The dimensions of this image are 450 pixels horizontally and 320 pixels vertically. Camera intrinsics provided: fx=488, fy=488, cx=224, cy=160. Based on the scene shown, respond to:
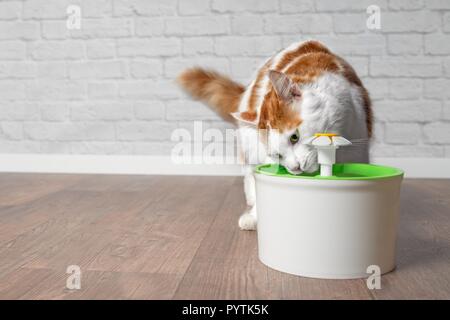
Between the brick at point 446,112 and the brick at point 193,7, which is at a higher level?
the brick at point 193,7

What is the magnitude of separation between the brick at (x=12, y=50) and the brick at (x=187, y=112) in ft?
2.45

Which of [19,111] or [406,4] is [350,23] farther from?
[19,111]

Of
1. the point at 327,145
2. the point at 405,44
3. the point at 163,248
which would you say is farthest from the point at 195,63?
the point at 327,145

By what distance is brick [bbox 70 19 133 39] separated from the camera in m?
2.23

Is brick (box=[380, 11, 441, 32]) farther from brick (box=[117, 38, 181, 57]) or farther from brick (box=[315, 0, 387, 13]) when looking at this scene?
brick (box=[117, 38, 181, 57])

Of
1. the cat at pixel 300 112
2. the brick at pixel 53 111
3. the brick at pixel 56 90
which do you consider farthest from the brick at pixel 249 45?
the brick at pixel 53 111

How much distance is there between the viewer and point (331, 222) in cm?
89

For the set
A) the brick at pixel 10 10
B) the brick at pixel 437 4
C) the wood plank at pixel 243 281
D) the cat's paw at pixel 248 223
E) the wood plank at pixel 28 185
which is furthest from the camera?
the brick at pixel 10 10

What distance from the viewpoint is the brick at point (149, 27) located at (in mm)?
2209

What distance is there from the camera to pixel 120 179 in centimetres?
214

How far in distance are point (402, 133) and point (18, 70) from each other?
1.80 m

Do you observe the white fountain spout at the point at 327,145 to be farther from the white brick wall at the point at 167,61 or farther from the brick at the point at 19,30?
the brick at the point at 19,30

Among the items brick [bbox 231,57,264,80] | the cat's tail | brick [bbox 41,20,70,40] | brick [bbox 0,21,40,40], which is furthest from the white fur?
brick [bbox 0,21,40,40]
